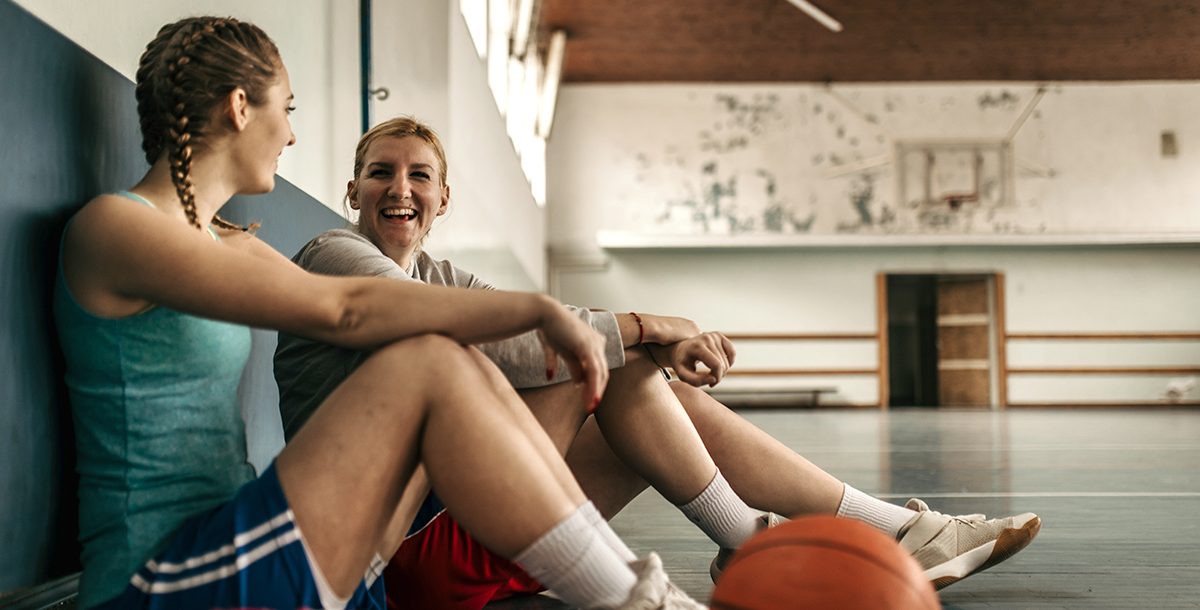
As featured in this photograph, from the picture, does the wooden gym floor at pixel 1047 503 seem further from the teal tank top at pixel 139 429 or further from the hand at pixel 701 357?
the teal tank top at pixel 139 429

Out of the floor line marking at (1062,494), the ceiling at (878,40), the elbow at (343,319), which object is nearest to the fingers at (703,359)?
the elbow at (343,319)

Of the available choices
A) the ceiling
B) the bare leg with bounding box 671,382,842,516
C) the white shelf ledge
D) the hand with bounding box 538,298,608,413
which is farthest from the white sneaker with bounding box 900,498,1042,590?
the white shelf ledge

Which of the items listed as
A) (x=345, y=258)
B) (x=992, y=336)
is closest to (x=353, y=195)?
(x=345, y=258)

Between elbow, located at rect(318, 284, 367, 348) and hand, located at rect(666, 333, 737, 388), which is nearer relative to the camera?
elbow, located at rect(318, 284, 367, 348)

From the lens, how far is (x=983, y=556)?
185 cm

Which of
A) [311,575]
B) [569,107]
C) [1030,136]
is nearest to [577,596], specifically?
[311,575]

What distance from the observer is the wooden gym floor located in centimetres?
195

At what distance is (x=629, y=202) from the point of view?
44.2 ft

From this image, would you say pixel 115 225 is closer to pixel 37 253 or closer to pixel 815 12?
pixel 37 253

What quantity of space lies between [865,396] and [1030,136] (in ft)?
13.3

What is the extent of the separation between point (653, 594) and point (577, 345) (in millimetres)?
323

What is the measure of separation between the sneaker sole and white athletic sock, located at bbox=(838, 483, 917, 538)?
125mm

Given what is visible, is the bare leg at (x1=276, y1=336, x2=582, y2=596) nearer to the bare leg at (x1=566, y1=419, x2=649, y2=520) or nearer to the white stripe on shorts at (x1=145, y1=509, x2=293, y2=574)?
the white stripe on shorts at (x1=145, y1=509, x2=293, y2=574)

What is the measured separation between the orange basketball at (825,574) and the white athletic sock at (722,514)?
56cm
